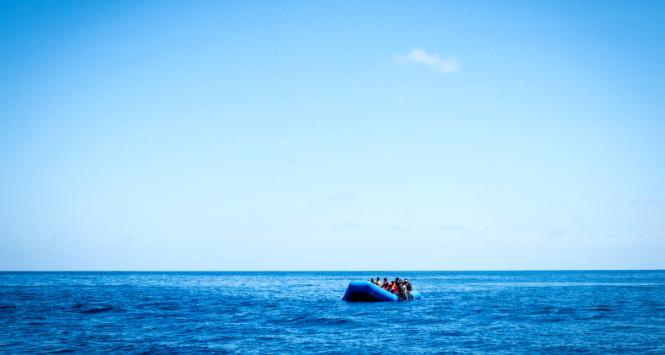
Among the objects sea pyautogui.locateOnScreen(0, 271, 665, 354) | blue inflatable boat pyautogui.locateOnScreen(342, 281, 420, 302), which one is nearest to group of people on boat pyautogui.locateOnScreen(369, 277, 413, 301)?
blue inflatable boat pyautogui.locateOnScreen(342, 281, 420, 302)

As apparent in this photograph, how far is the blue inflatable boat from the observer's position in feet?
136

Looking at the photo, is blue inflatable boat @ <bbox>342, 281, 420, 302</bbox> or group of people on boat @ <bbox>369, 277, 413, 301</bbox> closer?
blue inflatable boat @ <bbox>342, 281, 420, 302</bbox>

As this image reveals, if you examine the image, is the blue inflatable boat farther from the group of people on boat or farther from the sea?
the sea

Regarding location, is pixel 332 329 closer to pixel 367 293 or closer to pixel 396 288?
pixel 367 293

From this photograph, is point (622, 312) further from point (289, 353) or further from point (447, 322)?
point (289, 353)

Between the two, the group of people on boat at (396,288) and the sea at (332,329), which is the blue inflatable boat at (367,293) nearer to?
the group of people on boat at (396,288)

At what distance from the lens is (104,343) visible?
22.0 metres

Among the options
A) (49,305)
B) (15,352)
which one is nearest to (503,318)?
(15,352)

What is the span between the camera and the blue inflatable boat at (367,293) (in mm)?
41594

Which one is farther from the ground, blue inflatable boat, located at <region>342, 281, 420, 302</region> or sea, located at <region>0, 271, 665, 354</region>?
blue inflatable boat, located at <region>342, 281, 420, 302</region>

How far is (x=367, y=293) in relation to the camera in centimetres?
Result: 4184

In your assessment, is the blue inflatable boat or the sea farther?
the blue inflatable boat

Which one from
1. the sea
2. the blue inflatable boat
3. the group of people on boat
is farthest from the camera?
the group of people on boat

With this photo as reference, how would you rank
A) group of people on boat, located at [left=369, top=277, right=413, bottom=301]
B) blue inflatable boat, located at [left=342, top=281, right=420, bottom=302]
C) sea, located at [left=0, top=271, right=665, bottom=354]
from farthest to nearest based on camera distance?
group of people on boat, located at [left=369, top=277, right=413, bottom=301] < blue inflatable boat, located at [left=342, top=281, right=420, bottom=302] < sea, located at [left=0, top=271, right=665, bottom=354]
